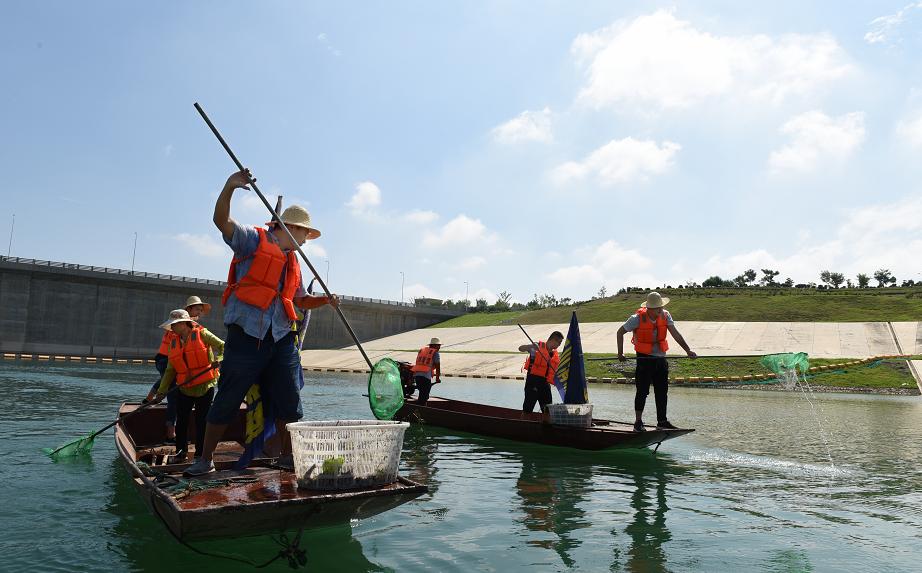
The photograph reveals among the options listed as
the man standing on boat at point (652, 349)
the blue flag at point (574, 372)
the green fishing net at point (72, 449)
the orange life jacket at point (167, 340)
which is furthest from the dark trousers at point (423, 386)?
the green fishing net at point (72, 449)

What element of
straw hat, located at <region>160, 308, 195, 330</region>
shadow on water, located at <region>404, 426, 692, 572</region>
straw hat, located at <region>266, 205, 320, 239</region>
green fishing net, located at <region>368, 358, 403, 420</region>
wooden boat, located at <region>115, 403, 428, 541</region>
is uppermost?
straw hat, located at <region>266, 205, 320, 239</region>

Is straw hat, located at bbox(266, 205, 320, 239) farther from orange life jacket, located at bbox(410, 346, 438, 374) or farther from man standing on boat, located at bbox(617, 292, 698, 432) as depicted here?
orange life jacket, located at bbox(410, 346, 438, 374)

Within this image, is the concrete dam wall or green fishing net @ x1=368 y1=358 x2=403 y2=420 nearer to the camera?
green fishing net @ x1=368 y1=358 x2=403 y2=420


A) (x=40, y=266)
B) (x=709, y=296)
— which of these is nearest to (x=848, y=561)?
(x=40, y=266)

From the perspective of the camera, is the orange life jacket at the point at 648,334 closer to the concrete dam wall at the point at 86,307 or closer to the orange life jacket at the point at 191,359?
the orange life jacket at the point at 191,359

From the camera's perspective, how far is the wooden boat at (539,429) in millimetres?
11117

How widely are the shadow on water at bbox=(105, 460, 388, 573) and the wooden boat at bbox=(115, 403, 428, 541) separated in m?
0.34

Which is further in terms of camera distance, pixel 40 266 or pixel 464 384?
pixel 40 266

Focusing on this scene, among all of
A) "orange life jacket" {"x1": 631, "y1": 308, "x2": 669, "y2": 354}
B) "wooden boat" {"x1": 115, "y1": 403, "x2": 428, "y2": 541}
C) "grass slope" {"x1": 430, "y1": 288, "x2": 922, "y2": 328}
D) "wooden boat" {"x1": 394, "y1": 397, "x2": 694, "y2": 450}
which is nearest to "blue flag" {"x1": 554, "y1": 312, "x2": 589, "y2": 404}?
"wooden boat" {"x1": 394, "y1": 397, "x2": 694, "y2": 450}

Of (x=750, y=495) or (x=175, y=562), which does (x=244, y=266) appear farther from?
(x=750, y=495)

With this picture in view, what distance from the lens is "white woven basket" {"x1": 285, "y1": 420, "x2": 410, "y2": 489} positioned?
496cm

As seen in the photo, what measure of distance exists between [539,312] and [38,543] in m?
78.9

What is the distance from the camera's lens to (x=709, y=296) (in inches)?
3046

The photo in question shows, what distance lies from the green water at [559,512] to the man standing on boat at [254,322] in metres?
1.22
